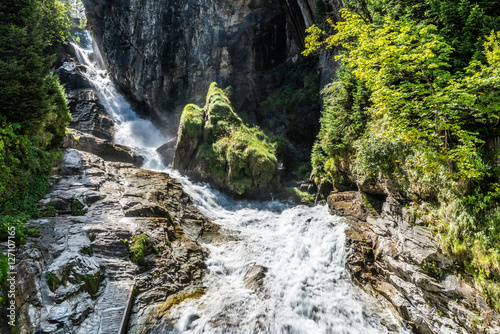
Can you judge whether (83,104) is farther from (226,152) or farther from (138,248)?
(138,248)

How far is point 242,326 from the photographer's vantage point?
19.2 feet

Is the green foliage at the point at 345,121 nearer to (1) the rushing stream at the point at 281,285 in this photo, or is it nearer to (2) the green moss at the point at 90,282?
(1) the rushing stream at the point at 281,285

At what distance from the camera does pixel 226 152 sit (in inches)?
653

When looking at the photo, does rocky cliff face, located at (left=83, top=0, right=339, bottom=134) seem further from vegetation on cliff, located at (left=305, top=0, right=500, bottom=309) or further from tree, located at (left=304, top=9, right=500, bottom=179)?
tree, located at (left=304, top=9, right=500, bottom=179)

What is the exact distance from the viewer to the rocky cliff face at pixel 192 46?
2534 cm

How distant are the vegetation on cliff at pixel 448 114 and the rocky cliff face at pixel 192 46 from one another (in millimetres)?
18764

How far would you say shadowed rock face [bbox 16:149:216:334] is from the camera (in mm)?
5027

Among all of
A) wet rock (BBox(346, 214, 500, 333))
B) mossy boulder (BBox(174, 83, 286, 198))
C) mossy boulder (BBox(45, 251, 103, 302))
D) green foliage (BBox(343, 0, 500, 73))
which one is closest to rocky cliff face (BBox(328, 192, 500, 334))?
wet rock (BBox(346, 214, 500, 333))

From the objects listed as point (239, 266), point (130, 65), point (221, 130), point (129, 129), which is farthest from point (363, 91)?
point (130, 65)

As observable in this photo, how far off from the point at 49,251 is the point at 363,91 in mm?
12278

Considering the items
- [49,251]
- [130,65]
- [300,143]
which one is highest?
[130,65]

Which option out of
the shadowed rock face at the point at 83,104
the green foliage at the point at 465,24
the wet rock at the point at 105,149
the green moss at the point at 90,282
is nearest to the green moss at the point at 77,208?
the green moss at the point at 90,282

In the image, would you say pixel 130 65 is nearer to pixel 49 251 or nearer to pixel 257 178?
pixel 257 178

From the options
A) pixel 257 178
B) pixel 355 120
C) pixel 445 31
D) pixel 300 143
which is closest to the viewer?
pixel 445 31
